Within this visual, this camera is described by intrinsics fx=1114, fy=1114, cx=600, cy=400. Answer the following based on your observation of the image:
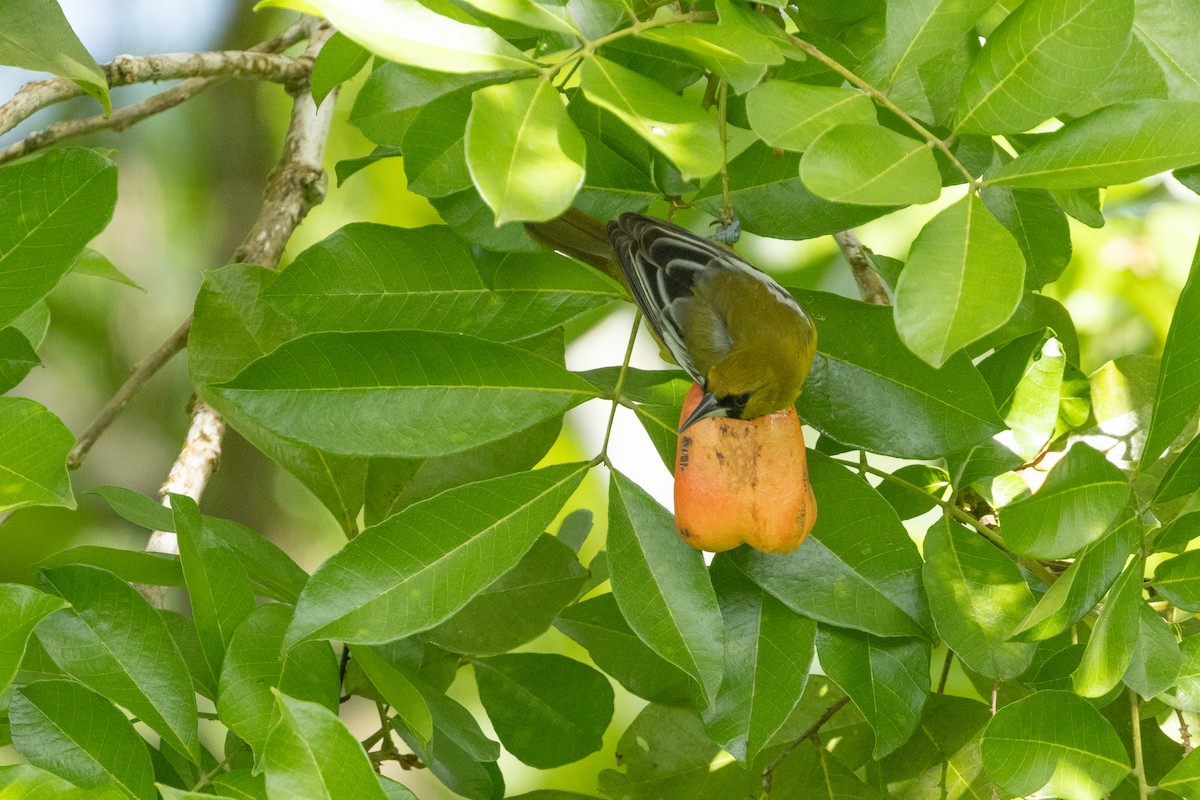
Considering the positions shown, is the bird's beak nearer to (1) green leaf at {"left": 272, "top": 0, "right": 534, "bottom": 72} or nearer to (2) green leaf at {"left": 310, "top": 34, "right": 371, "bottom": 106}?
(1) green leaf at {"left": 272, "top": 0, "right": 534, "bottom": 72}

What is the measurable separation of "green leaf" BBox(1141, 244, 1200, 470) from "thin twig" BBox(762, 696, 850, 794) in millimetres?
453

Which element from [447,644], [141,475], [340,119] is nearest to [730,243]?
[447,644]

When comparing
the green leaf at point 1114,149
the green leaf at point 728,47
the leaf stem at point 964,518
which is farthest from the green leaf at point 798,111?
the leaf stem at point 964,518

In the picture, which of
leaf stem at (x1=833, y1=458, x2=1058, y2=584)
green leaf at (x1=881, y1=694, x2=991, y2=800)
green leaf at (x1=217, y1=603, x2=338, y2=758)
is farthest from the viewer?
green leaf at (x1=881, y1=694, x2=991, y2=800)

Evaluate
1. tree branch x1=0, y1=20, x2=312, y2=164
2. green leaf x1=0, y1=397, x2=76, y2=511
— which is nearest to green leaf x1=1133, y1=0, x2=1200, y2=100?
green leaf x1=0, y1=397, x2=76, y2=511

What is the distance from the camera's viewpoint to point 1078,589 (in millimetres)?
919

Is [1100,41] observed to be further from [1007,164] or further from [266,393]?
[266,393]

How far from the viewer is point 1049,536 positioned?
0.94 m

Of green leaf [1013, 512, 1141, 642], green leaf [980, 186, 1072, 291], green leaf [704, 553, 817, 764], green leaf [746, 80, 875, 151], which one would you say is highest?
green leaf [746, 80, 875, 151]

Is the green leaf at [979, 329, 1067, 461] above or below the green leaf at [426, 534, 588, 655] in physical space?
above

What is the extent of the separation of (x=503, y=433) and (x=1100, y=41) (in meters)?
0.57

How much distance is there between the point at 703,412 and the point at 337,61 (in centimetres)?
51

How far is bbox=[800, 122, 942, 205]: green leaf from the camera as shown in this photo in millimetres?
744

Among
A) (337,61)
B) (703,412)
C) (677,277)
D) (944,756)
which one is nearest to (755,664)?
(703,412)
